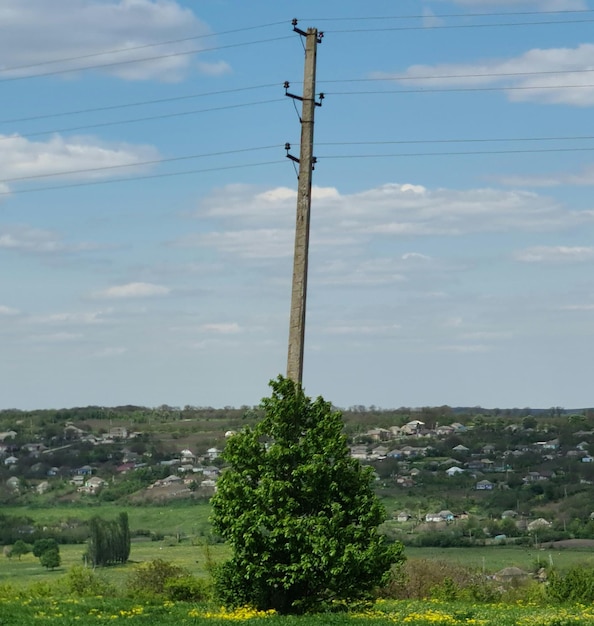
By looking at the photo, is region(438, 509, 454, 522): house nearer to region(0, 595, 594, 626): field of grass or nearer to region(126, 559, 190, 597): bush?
region(126, 559, 190, 597): bush

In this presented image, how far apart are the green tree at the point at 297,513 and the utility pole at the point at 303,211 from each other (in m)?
0.85

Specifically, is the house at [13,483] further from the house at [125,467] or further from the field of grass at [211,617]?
the field of grass at [211,617]

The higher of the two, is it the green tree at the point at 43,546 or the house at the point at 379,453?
the house at the point at 379,453

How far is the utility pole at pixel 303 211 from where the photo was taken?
2242 cm

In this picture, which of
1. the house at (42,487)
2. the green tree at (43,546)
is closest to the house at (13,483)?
the house at (42,487)

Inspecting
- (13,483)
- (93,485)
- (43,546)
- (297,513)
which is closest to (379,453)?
(93,485)

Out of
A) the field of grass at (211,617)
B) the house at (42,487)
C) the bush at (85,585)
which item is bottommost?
the house at (42,487)

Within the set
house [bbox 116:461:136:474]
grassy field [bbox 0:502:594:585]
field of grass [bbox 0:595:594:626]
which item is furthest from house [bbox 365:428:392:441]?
field of grass [bbox 0:595:594:626]

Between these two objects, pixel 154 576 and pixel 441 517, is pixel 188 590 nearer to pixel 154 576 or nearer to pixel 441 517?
pixel 154 576

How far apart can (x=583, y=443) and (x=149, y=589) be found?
156 metres

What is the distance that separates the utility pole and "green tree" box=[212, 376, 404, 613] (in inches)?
33.3

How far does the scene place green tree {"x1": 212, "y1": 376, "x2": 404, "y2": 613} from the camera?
20.5 meters

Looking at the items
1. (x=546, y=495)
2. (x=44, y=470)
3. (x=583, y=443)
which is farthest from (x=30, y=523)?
(x=583, y=443)

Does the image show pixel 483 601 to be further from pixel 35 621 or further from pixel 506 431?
pixel 506 431
